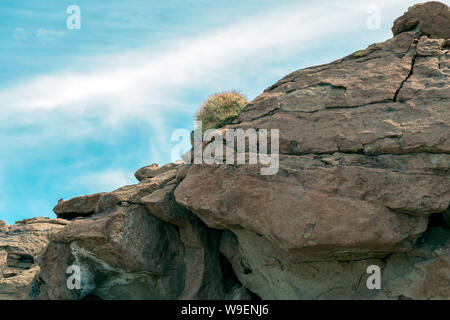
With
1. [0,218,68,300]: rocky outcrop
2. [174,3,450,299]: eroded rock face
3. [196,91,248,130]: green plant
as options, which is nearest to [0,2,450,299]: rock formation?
[174,3,450,299]: eroded rock face

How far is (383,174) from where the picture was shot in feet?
24.6

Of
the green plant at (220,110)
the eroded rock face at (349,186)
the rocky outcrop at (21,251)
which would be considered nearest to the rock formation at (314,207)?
the eroded rock face at (349,186)

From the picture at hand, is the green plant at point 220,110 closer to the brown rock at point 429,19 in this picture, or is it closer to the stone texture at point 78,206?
the stone texture at point 78,206

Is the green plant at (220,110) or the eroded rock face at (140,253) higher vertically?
the green plant at (220,110)

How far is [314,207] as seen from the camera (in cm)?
736

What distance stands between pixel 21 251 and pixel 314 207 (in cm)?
1205

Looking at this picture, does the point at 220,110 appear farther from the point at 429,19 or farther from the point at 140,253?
the point at 429,19

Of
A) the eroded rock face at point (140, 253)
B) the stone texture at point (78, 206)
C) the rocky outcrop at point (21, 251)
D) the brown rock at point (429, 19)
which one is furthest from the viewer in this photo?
the rocky outcrop at point (21, 251)

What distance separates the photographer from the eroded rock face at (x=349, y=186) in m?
7.30

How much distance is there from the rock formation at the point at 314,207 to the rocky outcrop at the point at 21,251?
4.11 meters

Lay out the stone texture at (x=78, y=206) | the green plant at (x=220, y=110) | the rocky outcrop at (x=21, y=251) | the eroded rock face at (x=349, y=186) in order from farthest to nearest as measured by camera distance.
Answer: the rocky outcrop at (x=21, y=251) → the stone texture at (x=78, y=206) → the green plant at (x=220, y=110) → the eroded rock face at (x=349, y=186)

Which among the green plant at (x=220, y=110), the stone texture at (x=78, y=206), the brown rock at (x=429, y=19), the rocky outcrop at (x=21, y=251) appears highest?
the brown rock at (x=429, y=19)

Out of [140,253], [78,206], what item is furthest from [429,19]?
[78,206]

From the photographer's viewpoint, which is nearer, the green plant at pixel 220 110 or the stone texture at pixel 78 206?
the green plant at pixel 220 110
